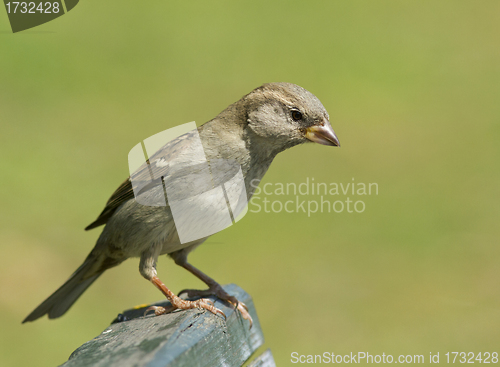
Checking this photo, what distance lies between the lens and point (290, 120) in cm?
351

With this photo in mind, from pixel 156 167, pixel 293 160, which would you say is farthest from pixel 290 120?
pixel 293 160

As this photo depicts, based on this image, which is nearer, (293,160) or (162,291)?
(162,291)

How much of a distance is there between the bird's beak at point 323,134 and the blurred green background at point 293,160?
2.73m

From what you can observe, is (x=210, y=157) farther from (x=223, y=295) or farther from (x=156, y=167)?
(x=223, y=295)

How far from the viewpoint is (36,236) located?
6.29 meters

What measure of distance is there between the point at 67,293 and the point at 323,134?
6.64ft

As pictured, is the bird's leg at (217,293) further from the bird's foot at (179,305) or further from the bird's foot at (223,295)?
the bird's foot at (179,305)

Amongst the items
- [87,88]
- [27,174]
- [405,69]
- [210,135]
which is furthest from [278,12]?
[210,135]

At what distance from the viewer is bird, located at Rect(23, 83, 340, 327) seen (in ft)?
11.0

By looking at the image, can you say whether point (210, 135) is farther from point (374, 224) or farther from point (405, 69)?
point (405, 69)

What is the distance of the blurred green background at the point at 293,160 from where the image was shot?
600cm

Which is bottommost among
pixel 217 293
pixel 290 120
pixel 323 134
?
pixel 217 293

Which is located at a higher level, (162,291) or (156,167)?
(156,167)

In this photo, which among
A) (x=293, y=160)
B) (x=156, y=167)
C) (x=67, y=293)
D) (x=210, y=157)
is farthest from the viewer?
(x=293, y=160)
